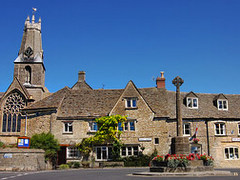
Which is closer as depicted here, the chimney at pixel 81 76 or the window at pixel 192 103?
the window at pixel 192 103

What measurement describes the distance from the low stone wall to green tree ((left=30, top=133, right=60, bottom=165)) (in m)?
2.92

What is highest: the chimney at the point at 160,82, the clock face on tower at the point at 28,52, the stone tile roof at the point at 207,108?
the clock face on tower at the point at 28,52

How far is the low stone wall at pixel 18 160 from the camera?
26469mm

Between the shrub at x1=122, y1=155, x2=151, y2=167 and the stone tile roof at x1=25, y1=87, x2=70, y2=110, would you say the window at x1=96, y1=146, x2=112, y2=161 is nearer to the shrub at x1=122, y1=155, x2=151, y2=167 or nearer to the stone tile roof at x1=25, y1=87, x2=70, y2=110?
the shrub at x1=122, y1=155, x2=151, y2=167

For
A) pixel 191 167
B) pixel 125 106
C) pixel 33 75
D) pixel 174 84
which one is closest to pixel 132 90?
pixel 125 106

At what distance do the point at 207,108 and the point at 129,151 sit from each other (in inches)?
447

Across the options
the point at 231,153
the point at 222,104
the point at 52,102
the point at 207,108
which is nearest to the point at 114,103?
the point at 52,102

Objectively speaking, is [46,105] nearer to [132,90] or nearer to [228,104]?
[132,90]

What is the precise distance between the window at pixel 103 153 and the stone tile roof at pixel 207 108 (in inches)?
326

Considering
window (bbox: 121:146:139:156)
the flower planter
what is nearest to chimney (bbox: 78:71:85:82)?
window (bbox: 121:146:139:156)

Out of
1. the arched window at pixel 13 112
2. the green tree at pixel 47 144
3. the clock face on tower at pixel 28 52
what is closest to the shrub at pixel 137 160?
the green tree at pixel 47 144

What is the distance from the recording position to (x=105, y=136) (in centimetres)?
3306

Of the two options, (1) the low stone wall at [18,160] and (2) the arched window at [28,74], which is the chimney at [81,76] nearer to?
(2) the arched window at [28,74]

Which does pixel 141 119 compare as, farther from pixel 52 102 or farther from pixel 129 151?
pixel 52 102
